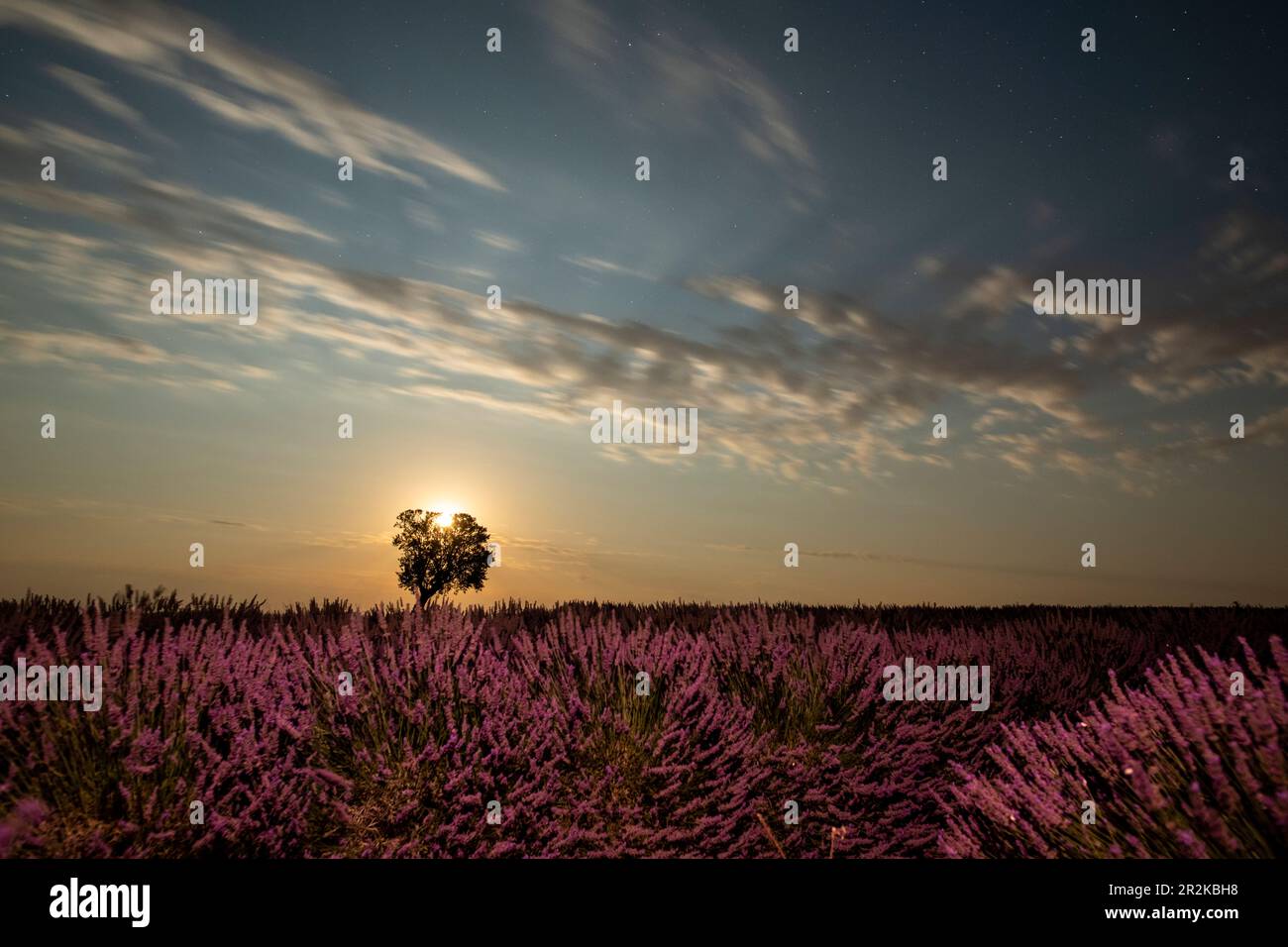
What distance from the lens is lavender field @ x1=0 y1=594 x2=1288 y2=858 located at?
3.45 m

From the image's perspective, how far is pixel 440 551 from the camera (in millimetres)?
34094

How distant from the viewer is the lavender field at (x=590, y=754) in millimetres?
3451

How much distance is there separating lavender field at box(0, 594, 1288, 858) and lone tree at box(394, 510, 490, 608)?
27.6 meters

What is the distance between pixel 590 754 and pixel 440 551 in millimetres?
30283

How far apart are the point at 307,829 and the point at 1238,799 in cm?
408

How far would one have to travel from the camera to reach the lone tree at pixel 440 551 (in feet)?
111

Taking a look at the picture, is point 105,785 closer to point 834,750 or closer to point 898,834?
point 834,750

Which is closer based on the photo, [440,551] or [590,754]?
[590,754]

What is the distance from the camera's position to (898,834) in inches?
216

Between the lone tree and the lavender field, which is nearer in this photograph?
the lavender field

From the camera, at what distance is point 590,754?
4883mm

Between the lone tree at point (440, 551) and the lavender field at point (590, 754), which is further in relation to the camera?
the lone tree at point (440, 551)

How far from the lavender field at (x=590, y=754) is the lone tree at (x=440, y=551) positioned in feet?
90.6
